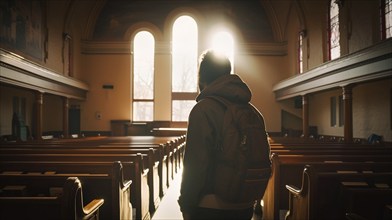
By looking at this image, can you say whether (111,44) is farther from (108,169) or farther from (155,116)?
(108,169)

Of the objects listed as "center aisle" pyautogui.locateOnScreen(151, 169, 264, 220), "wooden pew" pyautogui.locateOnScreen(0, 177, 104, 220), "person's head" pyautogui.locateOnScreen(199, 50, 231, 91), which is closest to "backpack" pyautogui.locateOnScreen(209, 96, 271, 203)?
"person's head" pyautogui.locateOnScreen(199, 50, 231, 91)

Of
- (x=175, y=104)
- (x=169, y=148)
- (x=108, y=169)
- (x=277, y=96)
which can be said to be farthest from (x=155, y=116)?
(x=108, y=169)

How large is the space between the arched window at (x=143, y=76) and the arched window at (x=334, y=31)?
369 inches

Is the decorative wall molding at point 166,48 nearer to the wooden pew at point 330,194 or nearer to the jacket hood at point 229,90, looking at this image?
the wooden pew at point 330,194

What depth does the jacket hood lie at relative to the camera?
2104 millimetres

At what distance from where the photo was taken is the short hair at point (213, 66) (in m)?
2.22

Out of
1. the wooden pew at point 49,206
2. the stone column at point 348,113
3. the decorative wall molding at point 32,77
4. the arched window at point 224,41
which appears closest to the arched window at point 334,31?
the stone column at point 348,113

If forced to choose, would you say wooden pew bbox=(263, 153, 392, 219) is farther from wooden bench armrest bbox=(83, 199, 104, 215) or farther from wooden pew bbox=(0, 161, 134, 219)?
→ wooden bench armrest bbox=(83, 199, 104, 215)

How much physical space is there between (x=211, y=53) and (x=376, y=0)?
10.1 metres

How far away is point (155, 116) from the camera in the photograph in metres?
19.0

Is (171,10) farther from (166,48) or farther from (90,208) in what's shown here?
(90,208)

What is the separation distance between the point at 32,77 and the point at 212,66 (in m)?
11.6

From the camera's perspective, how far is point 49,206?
8.39 ft

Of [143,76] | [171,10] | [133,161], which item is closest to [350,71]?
[133,161]
